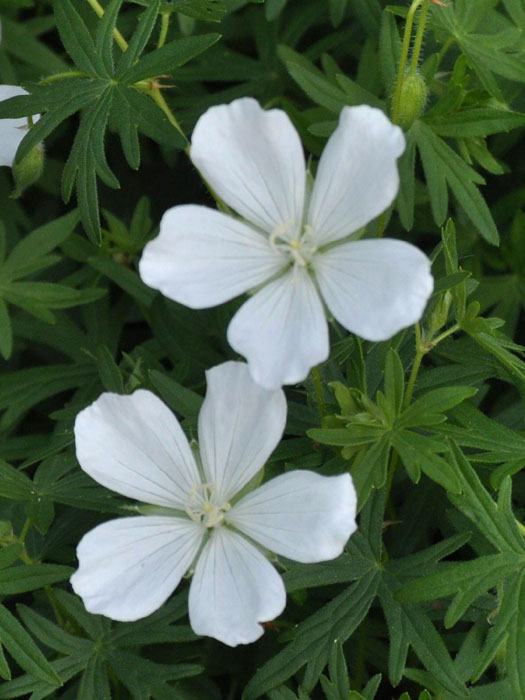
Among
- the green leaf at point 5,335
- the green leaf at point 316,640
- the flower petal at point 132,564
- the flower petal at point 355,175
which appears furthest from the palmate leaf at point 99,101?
the green leaf at point 316,640

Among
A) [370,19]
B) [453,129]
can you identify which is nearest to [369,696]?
[453,129]

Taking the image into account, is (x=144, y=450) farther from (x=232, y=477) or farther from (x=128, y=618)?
(x=128, y=618)

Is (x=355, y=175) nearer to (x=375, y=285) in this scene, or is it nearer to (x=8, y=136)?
(x=375, y=285)

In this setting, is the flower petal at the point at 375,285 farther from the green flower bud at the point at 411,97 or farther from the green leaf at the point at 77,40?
the green leaf at the point at 77,40

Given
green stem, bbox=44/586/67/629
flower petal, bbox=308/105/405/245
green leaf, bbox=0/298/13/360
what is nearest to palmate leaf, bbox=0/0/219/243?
Answer: green leaf, bbox=0/298/13/360

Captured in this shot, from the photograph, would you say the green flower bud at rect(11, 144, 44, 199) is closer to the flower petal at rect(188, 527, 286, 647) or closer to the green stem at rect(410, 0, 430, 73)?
the green stem at rect(410, 0, 430, 73)

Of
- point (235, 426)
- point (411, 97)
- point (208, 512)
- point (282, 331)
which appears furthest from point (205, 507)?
point (411, 97)
